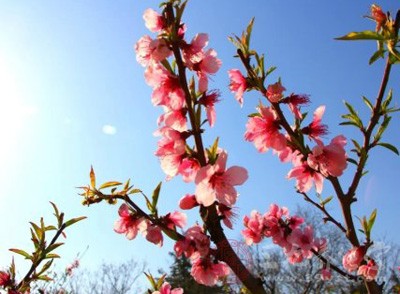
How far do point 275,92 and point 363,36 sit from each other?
456mm

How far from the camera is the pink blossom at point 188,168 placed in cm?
146

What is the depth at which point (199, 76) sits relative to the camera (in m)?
1.64

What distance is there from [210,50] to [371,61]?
25.8 inches

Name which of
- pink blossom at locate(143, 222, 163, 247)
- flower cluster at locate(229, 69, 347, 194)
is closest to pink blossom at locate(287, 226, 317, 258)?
flower cluster at locate(229, 69, 347, 194)

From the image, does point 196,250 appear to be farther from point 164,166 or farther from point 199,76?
point 199,76

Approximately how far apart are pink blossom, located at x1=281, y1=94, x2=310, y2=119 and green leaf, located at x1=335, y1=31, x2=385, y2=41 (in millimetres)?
533

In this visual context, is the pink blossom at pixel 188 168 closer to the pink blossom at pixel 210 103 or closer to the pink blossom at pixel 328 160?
the pink blossom at pixel 210 103

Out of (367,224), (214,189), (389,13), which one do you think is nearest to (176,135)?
(214,189)

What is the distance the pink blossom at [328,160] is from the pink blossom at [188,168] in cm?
54

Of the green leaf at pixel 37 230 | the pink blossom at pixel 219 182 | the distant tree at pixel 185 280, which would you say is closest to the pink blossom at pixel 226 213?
the pink blossom at pixel 219 182

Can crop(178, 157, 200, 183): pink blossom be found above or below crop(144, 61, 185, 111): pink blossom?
below

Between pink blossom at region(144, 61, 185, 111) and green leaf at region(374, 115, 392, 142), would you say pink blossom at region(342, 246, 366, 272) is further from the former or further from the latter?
pink blossom at region(144, 61, 185, 111)

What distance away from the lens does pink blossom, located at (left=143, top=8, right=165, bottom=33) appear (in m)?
1.56

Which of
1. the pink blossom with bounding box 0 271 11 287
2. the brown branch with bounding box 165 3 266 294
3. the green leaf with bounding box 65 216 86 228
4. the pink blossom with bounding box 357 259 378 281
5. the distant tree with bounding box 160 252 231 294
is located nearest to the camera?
the brown branch with bounding box 165 3 266 294
